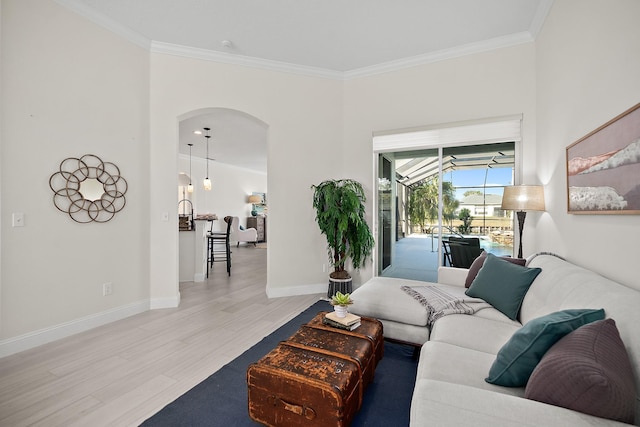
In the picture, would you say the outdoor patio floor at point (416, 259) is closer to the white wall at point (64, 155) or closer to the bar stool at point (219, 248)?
the bar stool at point (219, 248)

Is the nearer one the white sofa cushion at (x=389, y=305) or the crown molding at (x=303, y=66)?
the white sofa cushion at (x=389, y=305)

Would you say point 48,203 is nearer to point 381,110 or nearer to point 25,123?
point 25,123

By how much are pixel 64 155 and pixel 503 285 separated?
4059 mm

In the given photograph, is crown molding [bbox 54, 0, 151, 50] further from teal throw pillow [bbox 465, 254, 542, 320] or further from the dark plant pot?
teal throw pillow [bbox 465, 254, 542, 320]

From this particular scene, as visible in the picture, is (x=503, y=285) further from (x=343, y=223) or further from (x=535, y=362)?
(x=343, y=223)

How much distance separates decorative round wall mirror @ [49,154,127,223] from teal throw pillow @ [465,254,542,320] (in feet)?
12.1

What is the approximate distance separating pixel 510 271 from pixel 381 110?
2.74m

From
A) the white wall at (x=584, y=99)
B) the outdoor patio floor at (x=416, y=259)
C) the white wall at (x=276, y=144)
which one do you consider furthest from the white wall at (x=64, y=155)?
the white wall at (x=584, y=99)

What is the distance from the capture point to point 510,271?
87.1 inches

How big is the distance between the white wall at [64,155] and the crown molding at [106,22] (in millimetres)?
53

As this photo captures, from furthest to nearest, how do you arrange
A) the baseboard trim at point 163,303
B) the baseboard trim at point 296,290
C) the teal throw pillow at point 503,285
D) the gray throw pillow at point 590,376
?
the baseboard trim at point 296,290
the baseboard trim at point 163,303
the teal throw pillow at point 503,285
the gray throw pillow at point 590,376

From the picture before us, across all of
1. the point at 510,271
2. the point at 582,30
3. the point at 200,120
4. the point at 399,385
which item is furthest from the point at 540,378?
the point at 200,120

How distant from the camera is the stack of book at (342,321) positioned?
77.2 inches

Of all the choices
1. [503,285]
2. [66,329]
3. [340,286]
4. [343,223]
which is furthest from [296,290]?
[503,285]
